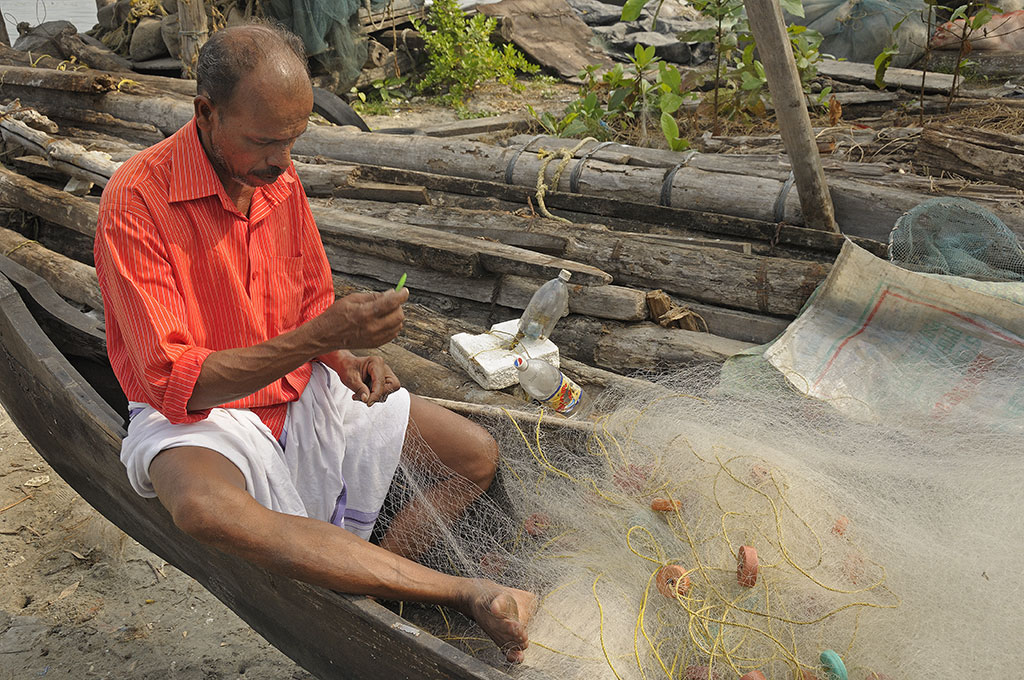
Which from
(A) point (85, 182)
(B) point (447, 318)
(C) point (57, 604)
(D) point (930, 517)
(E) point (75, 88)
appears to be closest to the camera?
(D) point (930, 517)

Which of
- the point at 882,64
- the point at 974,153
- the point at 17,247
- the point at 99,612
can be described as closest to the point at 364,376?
the point at 99,612

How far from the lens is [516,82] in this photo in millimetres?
11047

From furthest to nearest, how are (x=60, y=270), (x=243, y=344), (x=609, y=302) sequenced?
1. (x=60, y=270)
2. (x=609, y=302)
3. (x=243, y=344)

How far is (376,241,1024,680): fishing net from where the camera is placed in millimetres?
2152

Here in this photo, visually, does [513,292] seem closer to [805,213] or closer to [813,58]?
[805,213]

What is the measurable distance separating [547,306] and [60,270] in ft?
8.74

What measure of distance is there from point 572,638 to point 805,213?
2901 millimetres

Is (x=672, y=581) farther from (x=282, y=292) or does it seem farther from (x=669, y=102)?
(x=669, y=102)

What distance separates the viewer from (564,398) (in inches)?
132

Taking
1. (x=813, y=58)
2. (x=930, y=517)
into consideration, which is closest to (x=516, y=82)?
(x=813, y=58)

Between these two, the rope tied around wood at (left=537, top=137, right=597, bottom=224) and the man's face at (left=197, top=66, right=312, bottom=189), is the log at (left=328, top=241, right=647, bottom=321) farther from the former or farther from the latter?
the man's face at (left=197, top=66, right=312, bottom=189)

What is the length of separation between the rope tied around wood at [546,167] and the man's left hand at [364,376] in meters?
2.17

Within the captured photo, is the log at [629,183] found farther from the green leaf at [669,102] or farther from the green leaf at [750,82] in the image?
the green leaf at [750,82]

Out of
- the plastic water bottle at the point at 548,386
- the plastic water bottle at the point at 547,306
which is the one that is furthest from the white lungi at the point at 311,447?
the plastic water bottle at the point at 547,306
